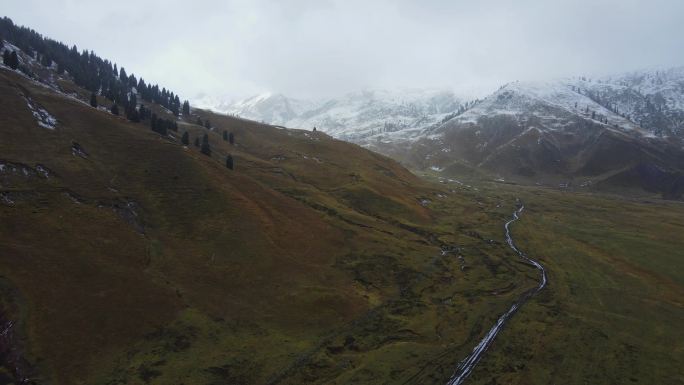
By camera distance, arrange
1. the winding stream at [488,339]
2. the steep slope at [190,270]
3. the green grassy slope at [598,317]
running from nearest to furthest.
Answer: the steep slope at [190,270] → the winding stream at [488,339] → the green grassy slope at [598,317]

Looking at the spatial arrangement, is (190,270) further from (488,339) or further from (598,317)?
(598,317)

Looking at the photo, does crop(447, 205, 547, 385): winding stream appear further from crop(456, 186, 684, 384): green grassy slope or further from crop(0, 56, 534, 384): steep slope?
crop(0, 56, 534, 384): steep slope

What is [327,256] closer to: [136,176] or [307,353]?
[307,353]

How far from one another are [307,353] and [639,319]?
194 feet

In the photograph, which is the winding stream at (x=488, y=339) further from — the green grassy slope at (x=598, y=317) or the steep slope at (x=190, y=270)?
the steep slope at (x=190, y=270)

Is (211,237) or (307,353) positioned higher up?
(211,237)

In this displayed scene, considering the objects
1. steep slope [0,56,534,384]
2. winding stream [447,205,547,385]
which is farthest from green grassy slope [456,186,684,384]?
steep slope [0,56,534,384]

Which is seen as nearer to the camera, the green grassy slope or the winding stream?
the winding stream

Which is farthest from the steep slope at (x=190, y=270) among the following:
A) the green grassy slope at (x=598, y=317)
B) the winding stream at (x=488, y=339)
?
the green grassy slope at (x=598, y=317)

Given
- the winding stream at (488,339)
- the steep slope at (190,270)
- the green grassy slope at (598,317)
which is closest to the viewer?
the steep slope at (190,270)

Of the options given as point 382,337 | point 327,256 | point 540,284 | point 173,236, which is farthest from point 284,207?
point 540,284

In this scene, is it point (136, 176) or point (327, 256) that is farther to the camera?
point (136, 176)

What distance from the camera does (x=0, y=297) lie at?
5538 centimetres

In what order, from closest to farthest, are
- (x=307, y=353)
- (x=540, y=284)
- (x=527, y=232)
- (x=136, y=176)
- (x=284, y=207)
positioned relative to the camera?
(x=307, y=353)
(x=540, y=284)
(x=136, y=176)
(x=284, y=207)
(x=527, y=232)
